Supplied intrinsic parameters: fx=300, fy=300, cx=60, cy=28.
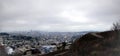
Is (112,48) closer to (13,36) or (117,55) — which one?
(117,55)

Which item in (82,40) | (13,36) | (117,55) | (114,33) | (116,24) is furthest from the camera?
(13,36)

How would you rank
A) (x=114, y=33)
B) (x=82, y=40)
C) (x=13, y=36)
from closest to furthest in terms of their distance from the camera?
1. (x=114, y=33)
2. (x=82, y=40)
3. (x=13, y=36)

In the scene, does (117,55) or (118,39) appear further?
(118,39)

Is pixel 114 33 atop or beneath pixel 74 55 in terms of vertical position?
atop

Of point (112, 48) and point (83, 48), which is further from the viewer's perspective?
point (83, 48)

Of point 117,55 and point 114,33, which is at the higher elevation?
point 114,33

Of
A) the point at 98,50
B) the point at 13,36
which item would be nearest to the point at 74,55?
the point at 98,50

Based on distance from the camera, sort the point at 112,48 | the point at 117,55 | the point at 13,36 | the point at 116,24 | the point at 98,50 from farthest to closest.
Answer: the point at 13,36
the point at 116,24
the point at 98,50
the point at 112,48
the point at 117,55

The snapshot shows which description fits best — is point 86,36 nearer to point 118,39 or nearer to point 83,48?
point 83,48

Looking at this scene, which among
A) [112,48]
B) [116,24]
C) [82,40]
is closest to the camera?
[112,48]

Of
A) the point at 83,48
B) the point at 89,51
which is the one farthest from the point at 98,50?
the point at 83,48
